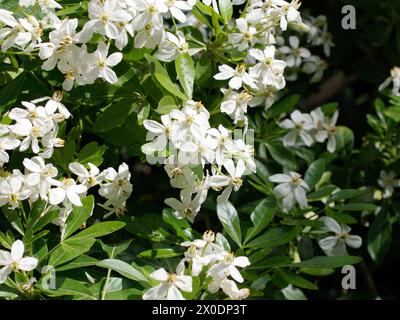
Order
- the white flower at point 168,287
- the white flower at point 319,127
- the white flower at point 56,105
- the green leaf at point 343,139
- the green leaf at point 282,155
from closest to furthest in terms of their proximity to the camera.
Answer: the white flower at point 168,287 < the white flower at point 56,105 < the green leaf at point 282,155 < the white flower at point 319,127 < the green leaf at point 343,139

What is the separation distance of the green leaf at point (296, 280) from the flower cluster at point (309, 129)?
517 millimetres

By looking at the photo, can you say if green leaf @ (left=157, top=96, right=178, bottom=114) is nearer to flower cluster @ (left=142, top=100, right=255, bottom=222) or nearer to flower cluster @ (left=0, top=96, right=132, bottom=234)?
flower cluster @ (left=142, top=100, right=255, bottom=222)

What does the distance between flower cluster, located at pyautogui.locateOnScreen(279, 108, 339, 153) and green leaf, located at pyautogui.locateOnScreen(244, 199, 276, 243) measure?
Answer: 0.38 m

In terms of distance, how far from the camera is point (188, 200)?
160 centimetres

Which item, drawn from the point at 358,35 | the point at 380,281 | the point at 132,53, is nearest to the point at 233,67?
the point at 132,53

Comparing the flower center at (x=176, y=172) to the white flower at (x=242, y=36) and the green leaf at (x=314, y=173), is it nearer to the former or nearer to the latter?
the white flower at (x=242, y=36)

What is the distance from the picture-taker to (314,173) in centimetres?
206

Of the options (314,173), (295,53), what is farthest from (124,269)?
(295,53)

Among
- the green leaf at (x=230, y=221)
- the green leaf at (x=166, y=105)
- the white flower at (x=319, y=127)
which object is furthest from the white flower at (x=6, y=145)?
the white flower at (x=319, y=127)

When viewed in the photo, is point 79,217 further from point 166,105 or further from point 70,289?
point 166,105

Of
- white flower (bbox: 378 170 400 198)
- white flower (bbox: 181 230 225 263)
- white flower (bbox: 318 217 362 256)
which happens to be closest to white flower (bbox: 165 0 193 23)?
white flower (bbox: 181 230 225 263)

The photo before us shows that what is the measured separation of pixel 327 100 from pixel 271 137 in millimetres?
1205

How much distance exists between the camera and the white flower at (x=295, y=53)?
234 centimetres

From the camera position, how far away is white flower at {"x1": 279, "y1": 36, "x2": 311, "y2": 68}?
2.34 m
